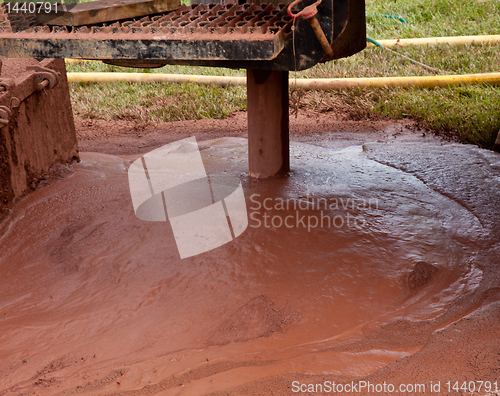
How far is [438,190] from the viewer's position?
11.0 ft

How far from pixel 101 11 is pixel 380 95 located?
3835mm

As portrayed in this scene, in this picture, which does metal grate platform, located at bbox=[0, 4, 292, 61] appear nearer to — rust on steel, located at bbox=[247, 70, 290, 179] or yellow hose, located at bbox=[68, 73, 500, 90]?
rust on steel, located at bbox=[247, 70, 290, 179]

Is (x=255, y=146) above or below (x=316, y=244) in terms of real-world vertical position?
above

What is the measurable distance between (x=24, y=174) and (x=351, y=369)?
251 cm

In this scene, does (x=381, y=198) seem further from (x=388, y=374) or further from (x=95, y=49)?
(x=95, y=49)

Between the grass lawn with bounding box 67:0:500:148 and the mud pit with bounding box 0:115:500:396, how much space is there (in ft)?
4.15

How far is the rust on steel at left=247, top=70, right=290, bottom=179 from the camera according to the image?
10.8 feet

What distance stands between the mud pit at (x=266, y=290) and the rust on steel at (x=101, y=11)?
1175mm

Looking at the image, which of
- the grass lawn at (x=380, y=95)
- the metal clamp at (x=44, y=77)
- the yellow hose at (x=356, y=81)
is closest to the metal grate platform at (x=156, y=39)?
the metal clamp at (x=44, y=77)

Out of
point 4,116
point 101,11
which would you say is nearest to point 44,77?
point 4,116

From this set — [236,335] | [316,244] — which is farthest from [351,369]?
[316,244]

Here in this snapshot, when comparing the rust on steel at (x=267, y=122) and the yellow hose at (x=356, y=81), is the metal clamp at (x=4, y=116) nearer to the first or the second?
the rust on steel at (x=267, y=122)

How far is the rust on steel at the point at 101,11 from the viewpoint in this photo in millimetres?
2338

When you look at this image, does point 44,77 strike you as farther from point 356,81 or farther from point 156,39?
point 356,81
